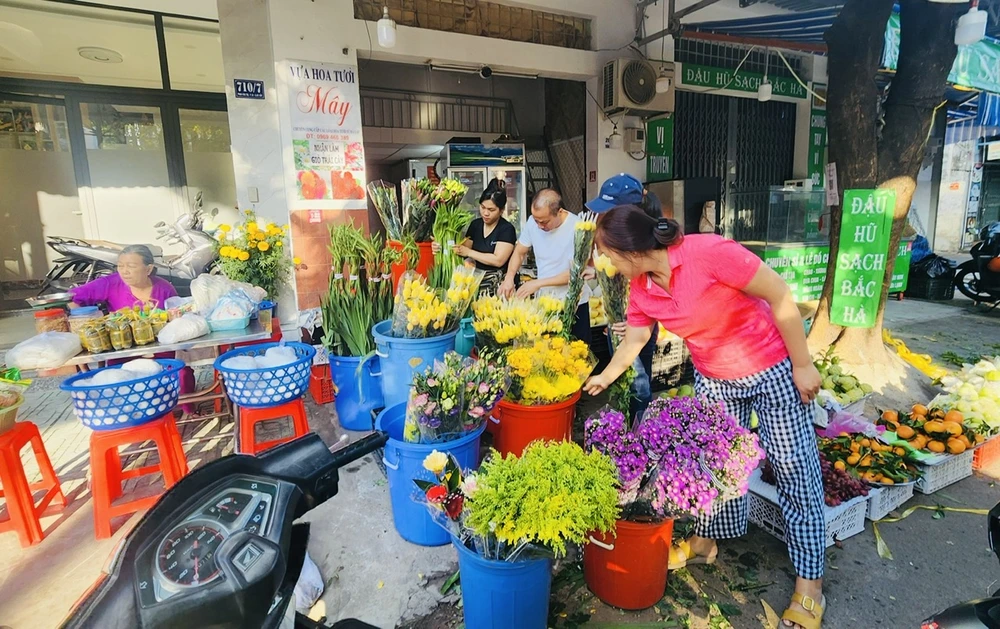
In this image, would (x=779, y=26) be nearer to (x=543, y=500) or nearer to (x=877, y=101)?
(x=877, y=101)

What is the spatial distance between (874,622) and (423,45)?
598 cm

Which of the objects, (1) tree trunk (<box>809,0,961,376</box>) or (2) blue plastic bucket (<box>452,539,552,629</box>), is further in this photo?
(1) tree trunk (<box>809,0,961,376</box>)

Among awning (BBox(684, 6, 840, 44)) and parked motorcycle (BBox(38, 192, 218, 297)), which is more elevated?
awning (BBox(684, 6, 840, 44))

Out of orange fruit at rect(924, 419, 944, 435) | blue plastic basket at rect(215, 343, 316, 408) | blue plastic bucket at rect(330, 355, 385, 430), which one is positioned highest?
blue plastic basket at rect(215, 343, 316, 408)

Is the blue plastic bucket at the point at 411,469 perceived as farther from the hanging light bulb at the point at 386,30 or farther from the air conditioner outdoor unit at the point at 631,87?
the air conditioner outdoor unit at the point at 631,87

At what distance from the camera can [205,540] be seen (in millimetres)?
787

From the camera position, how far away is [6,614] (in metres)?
1.97

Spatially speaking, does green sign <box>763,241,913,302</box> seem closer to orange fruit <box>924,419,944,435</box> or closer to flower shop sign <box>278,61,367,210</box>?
orange fruit <box>924,419,944,435</box>

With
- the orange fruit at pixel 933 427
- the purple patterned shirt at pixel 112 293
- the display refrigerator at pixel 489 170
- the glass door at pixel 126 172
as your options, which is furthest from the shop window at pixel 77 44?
the orange fruit at pixel 933 427

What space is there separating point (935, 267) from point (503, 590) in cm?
973

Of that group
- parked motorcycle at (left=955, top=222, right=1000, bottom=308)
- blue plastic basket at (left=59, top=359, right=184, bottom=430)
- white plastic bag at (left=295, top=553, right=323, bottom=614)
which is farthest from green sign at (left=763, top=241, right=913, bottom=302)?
blue plastic basket at (left=59, top=359, right=184, bottom=430)

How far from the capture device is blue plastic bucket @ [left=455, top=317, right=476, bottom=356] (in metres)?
3.17

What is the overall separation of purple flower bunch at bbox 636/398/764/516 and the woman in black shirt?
7.64 ft

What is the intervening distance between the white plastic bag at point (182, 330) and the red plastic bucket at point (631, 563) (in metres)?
2.49
